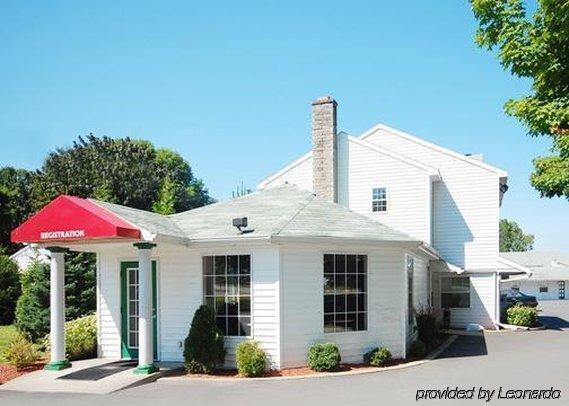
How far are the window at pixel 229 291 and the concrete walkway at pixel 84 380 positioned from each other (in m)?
1.74

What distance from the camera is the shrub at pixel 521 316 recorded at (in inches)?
1021

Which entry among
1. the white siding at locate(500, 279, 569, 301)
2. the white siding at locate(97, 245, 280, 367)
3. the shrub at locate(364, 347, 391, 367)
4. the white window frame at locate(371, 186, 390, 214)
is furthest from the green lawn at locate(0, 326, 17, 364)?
the white siding at locate(500, 279, 569, 301)

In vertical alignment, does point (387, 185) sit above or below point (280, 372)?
above

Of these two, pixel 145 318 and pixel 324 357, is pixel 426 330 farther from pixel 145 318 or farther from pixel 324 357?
pixel 145 318

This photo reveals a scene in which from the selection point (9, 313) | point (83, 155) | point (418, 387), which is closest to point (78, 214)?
point (418, 387)

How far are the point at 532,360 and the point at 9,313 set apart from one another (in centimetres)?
2644

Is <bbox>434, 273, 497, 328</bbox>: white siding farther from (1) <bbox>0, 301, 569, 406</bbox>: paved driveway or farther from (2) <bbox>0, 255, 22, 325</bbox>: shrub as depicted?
(2) <bbox>0, 255, 22, 325</bbox>: shrub

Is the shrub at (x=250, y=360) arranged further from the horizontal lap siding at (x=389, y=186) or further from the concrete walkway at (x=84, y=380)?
the horizontal lap siding at (x=389, y=186)

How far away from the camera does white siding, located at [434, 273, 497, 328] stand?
25922mm

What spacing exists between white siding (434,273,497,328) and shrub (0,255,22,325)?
75.8 feet

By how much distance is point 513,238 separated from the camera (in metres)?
114

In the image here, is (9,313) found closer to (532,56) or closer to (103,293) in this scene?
(103,293)

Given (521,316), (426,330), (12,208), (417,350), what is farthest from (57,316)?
(12,208)

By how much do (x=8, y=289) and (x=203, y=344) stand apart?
71.5 feet
